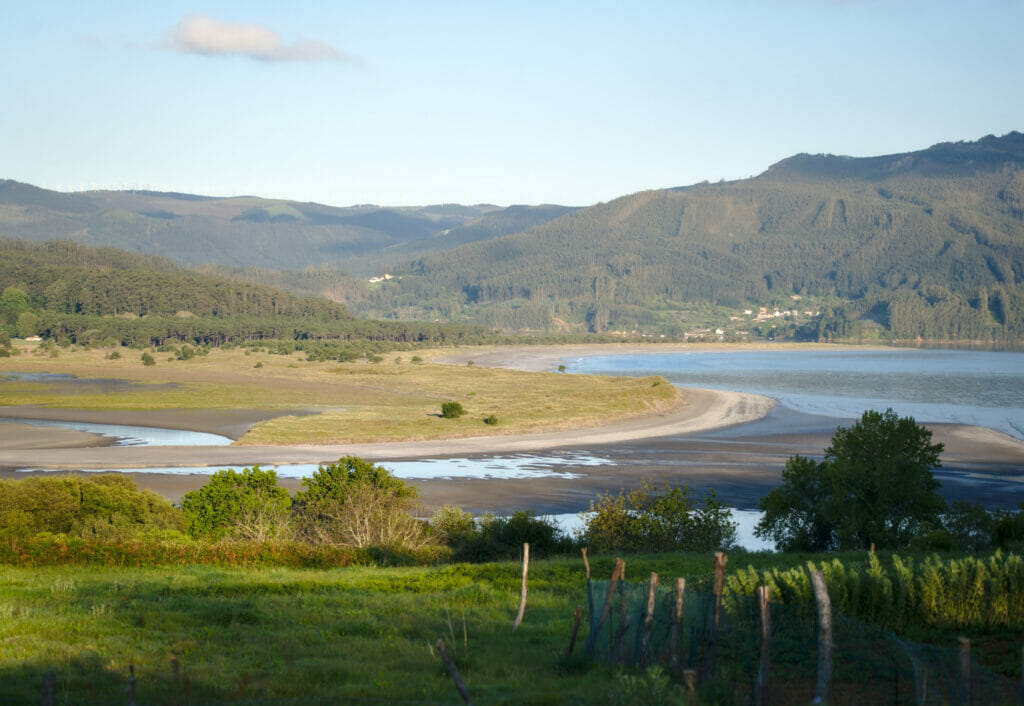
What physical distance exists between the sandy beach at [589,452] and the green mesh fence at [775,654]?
26.4m

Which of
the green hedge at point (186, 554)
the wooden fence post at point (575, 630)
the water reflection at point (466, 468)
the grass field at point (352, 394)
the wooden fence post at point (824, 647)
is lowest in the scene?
the water reflection at point (466, 468)

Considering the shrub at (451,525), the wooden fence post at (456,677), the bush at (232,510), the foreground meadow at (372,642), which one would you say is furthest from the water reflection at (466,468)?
the wooden fence post at (456,677)

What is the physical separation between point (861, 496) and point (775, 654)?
18.2m

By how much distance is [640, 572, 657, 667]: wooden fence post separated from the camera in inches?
416

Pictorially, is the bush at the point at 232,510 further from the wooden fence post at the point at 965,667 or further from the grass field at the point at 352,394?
the grass field at the point at 352,394

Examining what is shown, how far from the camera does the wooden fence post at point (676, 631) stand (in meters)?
10.5

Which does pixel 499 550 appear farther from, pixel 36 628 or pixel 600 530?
pixel 36 628

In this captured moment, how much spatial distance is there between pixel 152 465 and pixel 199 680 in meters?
39.5

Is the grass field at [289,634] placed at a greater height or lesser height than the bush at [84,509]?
greater

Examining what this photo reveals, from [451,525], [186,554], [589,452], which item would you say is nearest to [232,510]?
[451,525]

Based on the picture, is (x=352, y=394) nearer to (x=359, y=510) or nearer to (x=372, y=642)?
(x=359, y=510)

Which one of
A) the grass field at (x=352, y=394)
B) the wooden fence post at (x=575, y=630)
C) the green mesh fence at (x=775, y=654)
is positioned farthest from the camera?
the grass field at (x=352, y=394)

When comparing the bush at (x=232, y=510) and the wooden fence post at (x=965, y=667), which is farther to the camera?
the bush at (x=232, y=510)

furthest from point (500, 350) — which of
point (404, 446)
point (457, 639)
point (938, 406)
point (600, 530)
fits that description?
point (457, 639)
